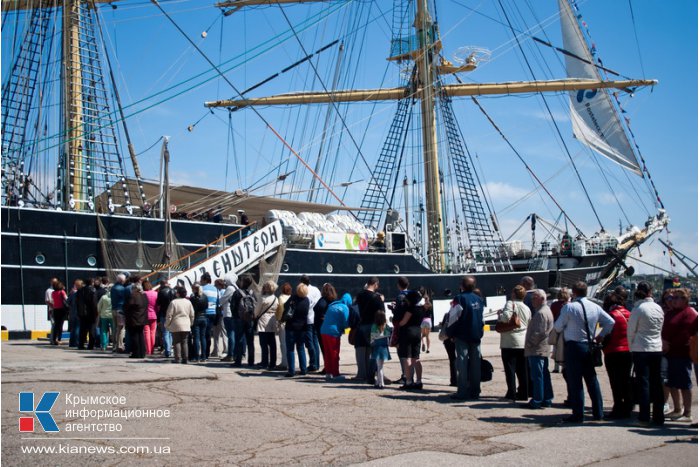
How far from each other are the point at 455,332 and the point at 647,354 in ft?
7.20

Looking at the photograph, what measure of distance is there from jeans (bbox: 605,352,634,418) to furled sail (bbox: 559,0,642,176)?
31.3m

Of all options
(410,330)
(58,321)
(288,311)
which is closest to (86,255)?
(58,321)

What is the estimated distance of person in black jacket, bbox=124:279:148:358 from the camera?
1216 cm

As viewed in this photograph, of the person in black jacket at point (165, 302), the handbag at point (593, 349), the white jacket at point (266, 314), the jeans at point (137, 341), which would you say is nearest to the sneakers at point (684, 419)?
the handbag at point (593, 349)

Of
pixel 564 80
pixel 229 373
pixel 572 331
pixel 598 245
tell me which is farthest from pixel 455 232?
pixel 572 331

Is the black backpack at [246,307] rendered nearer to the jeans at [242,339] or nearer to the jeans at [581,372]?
the jeans at [242,339]

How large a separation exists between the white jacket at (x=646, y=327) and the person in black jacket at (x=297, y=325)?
14.8 feet

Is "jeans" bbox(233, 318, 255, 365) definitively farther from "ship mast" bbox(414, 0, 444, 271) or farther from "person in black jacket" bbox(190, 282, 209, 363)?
"ship mast" bbox(414, 0, 444, 271)

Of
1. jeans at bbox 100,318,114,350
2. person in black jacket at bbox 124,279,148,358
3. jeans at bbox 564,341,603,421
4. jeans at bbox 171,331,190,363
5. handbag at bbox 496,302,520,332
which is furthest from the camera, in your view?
jeans at bbox 100,318,114,350

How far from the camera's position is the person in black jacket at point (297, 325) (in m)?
10.4

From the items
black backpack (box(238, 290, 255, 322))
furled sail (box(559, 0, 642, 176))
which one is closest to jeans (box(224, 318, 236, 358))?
black backpack (box(238, 290, 255, 322))

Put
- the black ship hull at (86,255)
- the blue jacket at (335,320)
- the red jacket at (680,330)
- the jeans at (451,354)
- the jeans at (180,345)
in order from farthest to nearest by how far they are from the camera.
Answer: the black ship hull at (86,255) < the jeans at (180,345) < the blue jacket at (335,320) < the jeans at (451,354) < the red jacket at (680,330)

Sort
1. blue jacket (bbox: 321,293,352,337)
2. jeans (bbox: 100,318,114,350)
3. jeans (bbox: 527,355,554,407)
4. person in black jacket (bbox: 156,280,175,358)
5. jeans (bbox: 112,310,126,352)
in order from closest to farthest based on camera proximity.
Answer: jeans (bbox: 527,355,554,407)
blue jacket (bbox: 321,293,352,337)
person in black jacket (bbox: 156,280,175,358)
jeans (bbox: 112,310,126,352)
jeans (bbox: 100,318,114,350)

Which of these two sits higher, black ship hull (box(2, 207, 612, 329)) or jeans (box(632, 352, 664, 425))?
black ship hull (box(2, 207, 612, 329))
